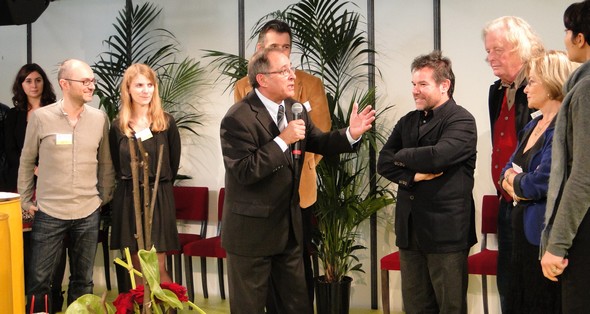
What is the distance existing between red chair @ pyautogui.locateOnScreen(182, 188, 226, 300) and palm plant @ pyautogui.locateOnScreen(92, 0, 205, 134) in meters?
0.86

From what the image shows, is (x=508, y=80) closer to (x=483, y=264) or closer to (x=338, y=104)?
(x=483, y=264)

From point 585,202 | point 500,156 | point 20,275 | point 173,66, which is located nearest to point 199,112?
point 173,66

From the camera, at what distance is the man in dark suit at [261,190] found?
11.3ft

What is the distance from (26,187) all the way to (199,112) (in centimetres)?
181

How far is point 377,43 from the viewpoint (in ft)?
17.6

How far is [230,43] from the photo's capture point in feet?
19.2

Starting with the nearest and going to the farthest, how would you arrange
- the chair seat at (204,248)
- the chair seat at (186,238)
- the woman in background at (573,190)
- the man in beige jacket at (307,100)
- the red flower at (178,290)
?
the red flower at (178,290) < the woman in background at (573,190) < the man in beige jacket at (307,100) < the chair seat at (204,248) < the chair seat at (186,238)

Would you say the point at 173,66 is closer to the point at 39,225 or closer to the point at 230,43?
the point at 230,43

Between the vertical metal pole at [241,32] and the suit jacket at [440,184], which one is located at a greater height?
the vertical metal pole at [241,32]

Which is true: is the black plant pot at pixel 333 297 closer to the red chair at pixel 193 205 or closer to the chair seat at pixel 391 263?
the chair seat at pixel 391 263

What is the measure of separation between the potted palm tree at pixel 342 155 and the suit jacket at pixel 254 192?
4.38ft

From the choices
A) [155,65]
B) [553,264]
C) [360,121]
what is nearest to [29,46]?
[155,65]

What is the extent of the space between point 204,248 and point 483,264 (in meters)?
2.00

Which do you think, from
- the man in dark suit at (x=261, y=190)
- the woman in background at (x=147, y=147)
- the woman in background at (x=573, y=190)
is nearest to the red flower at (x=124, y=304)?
the woman in background at (x=573, y=190)
